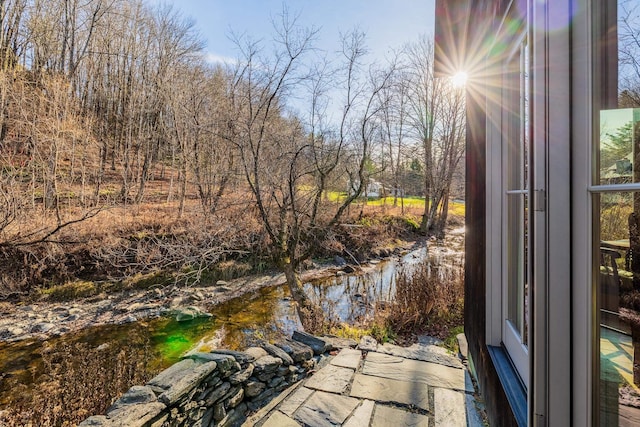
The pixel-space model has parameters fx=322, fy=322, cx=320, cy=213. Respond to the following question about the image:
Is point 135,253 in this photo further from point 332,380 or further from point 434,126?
point 434,126

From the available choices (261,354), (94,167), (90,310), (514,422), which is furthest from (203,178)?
(514,422)

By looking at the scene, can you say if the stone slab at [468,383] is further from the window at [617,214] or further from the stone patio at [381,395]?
the window at [617,214]

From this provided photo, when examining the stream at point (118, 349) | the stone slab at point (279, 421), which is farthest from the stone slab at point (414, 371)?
the stream at point (118, 349)

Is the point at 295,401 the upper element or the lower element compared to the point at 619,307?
lower

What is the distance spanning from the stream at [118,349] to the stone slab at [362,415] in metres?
2.73

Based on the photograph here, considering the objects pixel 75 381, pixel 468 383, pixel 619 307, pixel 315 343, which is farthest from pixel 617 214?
pixel 75 381

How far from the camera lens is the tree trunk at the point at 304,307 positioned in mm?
5043

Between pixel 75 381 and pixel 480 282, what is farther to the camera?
pixel 75 381

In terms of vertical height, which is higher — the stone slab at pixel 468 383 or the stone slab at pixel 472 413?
the stone slab at pixel 472 413

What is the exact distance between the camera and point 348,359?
3.11m

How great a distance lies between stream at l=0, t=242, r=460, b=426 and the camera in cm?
349

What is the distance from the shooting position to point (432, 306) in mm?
4711

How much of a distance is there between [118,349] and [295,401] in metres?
3.78

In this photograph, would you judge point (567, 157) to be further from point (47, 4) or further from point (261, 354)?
point (47, 4)
